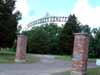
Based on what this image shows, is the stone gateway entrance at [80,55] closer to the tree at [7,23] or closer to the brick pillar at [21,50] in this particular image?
the brick pillar at [21,50]

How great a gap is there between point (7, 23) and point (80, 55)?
2773 centimetres

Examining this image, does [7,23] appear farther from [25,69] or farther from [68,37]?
[68,37]

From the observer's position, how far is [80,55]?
16.3 metres

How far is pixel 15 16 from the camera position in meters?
44.8

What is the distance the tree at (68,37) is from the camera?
6462cm

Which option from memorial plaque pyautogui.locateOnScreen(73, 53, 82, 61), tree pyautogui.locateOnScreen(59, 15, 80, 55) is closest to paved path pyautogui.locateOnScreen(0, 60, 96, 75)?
memorial plaque pyautogui.locateOnScreen(73, 53, 82, 61)

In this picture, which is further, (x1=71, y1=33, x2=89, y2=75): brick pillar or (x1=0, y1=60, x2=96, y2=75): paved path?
(x1=0, y1=60, x2=96, y2=75): paved path

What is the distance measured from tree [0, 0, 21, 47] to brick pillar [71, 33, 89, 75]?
26.9m

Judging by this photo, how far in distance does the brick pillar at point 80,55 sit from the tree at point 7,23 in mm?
26935

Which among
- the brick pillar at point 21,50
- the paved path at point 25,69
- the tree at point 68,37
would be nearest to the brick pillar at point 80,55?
the paved path at point 25,69

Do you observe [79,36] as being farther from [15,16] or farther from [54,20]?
[54,20]

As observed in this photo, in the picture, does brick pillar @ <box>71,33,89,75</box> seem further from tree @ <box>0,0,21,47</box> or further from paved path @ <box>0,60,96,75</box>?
tree @ <box>0,0,21,47</box>

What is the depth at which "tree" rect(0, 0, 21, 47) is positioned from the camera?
42531mm

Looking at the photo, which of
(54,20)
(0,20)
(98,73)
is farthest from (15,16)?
(54,20)
